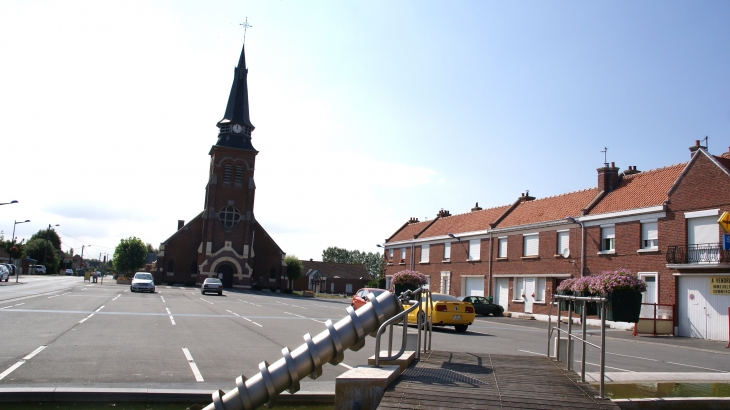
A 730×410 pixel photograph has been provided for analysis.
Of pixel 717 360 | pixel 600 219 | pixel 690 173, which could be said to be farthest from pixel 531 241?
pixel 717 360

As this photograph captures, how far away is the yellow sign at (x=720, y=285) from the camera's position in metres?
25.1

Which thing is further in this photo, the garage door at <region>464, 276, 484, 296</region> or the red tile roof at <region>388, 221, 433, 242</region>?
the red tile roof at <region>388, 221, 433, 242</region>

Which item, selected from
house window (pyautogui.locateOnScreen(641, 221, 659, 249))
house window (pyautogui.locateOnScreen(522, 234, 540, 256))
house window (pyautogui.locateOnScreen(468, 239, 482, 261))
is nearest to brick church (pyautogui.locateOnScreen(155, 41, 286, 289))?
house window (pyautogui.locateOnScreen(468, 239, 482, 261))

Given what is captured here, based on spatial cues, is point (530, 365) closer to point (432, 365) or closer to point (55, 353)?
point (432, 365)

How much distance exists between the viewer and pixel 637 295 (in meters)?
10.3

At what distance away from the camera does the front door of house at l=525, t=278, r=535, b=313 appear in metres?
37.2

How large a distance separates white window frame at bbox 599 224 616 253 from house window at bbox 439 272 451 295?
52.2 feet

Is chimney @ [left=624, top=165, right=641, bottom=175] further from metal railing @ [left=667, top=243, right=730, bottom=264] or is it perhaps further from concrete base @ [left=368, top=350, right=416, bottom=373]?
concrete base @ [left=368, top=350, right=416, bottom=373]

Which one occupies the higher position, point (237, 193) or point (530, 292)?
point (237, 193)

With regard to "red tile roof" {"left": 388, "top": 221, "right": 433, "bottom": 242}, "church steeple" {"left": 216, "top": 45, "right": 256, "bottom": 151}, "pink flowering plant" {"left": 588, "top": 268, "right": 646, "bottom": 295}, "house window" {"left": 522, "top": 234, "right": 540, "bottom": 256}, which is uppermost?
"church steeple" {"left": 216, "top": 45, "right": 256, "bottom": 151}

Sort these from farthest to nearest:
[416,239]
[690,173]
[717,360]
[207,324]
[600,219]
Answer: [416,239]
[600,219]
[690,173]
[207,324]
[717,360]

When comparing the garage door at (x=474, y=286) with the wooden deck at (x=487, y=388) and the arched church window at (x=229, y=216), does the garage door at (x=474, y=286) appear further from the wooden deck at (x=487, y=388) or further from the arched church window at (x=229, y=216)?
the wooden deck at (x=487, y=388)

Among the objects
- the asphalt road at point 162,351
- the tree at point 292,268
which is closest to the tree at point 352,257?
the tree at point 292,268

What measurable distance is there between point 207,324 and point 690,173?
925 inches
